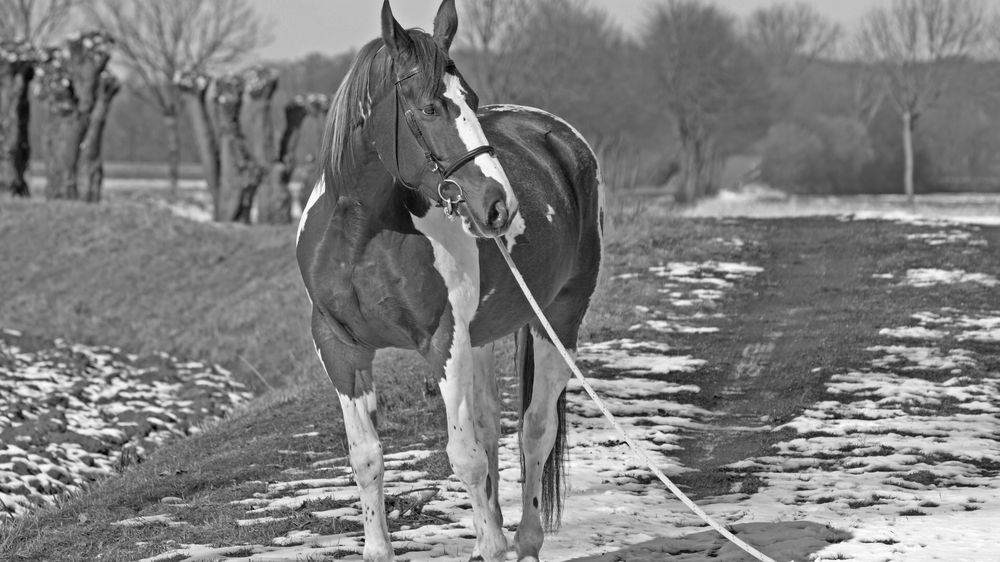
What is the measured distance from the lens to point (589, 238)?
18.3 ft

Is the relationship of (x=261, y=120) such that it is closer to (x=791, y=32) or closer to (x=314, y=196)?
(x=314, y=196)

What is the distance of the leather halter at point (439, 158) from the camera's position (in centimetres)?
375

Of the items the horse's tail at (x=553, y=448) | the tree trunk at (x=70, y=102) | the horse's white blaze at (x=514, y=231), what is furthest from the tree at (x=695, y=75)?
the horse's white blaze at (x=514, y=231)

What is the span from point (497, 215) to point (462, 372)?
0.71 meters

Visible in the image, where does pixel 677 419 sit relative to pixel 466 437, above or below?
below

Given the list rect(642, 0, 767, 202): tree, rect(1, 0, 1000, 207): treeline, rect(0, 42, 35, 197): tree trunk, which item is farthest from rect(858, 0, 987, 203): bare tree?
rect(0, 42, 35, 197): tree trunk

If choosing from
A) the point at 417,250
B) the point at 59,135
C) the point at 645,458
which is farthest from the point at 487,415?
the point at 59,135

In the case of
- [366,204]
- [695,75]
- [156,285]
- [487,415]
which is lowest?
[156,285]

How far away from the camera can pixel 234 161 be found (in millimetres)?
22234

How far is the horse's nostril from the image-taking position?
3.70 m

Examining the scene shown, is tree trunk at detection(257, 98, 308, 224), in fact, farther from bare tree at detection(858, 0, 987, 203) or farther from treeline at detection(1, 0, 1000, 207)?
bare tree at detection(858, 0, 987, 203)

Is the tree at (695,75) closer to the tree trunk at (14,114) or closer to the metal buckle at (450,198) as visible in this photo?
the tree trunk at (14,114)

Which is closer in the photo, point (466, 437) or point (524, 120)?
point (466, 437)

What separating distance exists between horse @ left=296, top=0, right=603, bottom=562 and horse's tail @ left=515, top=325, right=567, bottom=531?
173 mm
